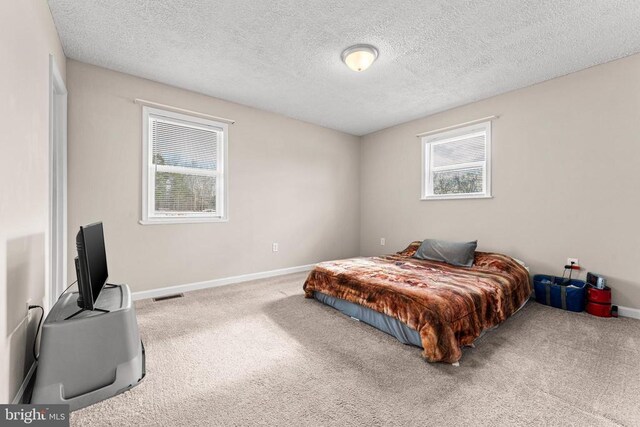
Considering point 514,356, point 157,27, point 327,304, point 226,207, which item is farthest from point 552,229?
point 157,27

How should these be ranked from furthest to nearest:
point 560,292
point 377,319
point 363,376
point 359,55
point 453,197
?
point 453,197 → point 560,292 → point 359,55 → point 377,319 → point 363,376

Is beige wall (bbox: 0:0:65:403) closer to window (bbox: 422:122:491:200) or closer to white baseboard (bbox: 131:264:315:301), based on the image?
white baseboard (bbox: 131:264:315:301)

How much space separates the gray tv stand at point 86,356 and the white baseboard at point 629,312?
425cm

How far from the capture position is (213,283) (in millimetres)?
3705

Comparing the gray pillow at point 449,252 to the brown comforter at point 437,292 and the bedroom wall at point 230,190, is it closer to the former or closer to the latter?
the brown comforter at point 437,292

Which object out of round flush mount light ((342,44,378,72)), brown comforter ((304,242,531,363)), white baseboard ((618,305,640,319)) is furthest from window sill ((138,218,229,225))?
white baseboard ((618,305,640,319))

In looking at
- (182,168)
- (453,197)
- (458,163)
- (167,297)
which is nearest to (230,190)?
(182,168)

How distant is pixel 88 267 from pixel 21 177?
0.61m

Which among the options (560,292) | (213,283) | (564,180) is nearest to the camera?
(560,292)

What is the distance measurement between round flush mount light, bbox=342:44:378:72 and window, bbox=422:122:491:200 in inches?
81.2

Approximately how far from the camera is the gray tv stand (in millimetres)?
1407

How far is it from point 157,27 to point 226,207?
212 centimetres

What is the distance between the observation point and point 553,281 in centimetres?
310

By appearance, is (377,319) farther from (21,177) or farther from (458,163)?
(458,163)
